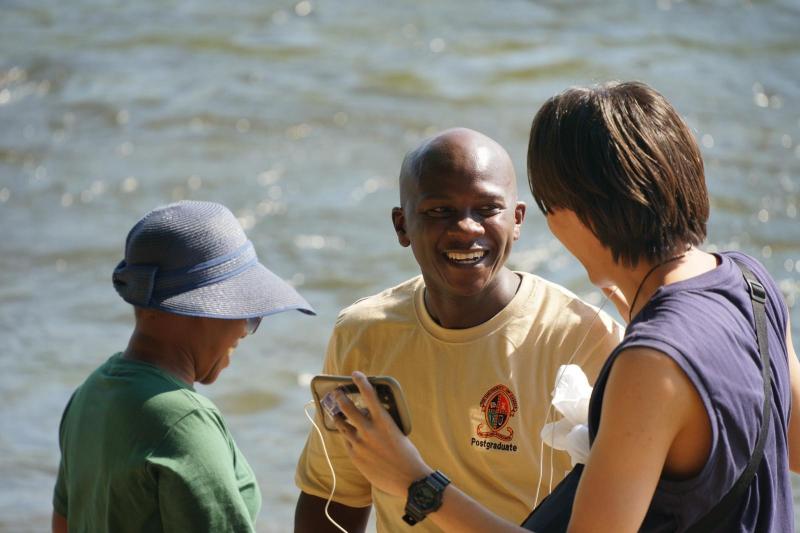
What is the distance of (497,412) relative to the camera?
3.03m

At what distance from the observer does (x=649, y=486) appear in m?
2.09

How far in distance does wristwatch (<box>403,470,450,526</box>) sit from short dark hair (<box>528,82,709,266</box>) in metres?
0.56

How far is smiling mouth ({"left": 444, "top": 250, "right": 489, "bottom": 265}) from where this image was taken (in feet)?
10.2

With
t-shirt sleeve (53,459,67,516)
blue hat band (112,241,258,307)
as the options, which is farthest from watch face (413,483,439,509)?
t-shirt sleeve (53,459,67,516)

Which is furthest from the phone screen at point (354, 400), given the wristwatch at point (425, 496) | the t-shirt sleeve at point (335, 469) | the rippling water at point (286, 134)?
the rippling water at point (286, 134)

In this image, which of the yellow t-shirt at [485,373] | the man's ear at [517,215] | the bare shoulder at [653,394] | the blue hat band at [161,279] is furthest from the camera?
the man's ear at [517,215]

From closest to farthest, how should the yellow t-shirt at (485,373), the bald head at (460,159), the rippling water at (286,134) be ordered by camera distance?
the yellow t-shirt at (485,373)
the bald head at (460,159)
the rippling water at (286,134)

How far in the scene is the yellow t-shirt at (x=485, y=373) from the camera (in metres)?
3.02

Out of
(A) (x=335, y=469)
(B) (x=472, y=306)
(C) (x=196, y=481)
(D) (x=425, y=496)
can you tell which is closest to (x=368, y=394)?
(D) (x=425, y=496)

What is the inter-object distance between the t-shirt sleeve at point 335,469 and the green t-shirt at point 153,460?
2.16 ft

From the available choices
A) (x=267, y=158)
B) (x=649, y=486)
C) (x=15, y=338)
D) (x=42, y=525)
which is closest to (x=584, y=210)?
(x=649, y=486)

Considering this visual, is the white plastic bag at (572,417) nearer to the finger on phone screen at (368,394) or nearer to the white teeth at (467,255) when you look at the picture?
the finger on phone screen at (368,394)

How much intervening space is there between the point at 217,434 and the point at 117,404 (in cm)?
22

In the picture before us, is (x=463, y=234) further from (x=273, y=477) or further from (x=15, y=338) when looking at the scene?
(x=15, y=338)
